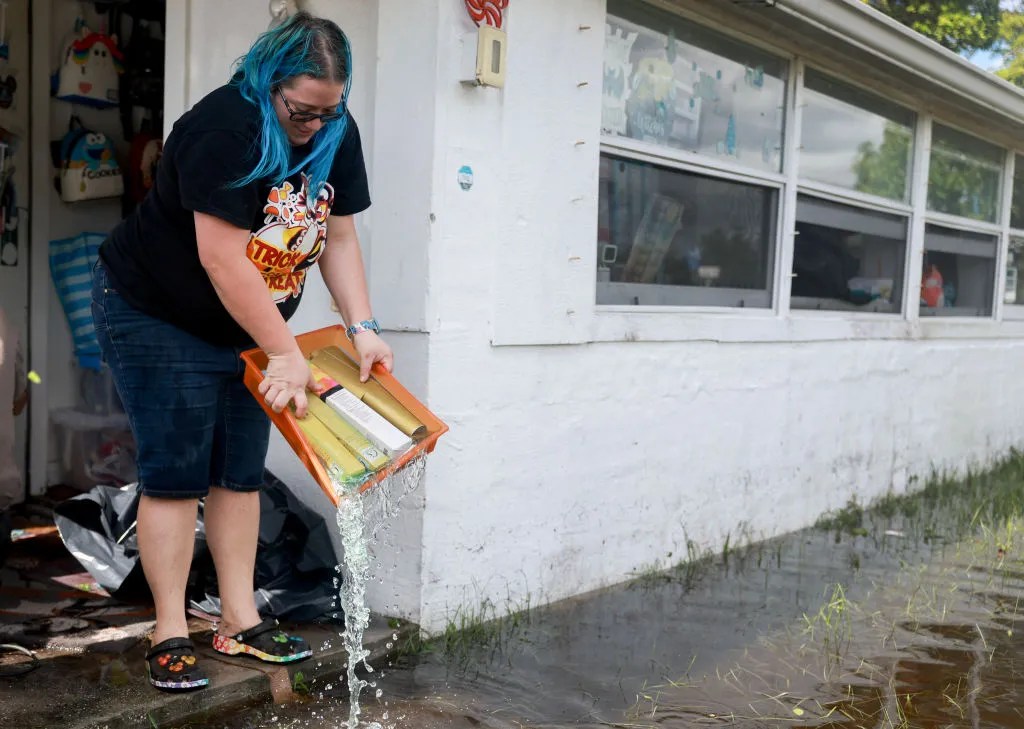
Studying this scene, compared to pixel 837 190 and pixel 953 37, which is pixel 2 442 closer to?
pixel 837 190

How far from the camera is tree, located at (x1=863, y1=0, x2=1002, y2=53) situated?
23906 mm

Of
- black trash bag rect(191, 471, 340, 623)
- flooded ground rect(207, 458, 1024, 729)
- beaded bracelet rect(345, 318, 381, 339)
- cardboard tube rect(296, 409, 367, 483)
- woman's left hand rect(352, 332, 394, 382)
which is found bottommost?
flooded ground rect(207, 458, 1024, 729)

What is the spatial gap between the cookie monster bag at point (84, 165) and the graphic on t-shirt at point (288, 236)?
8.08 ft

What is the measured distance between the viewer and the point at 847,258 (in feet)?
21.9

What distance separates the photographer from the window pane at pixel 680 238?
484 cm

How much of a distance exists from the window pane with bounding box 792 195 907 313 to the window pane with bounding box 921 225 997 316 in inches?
23.4

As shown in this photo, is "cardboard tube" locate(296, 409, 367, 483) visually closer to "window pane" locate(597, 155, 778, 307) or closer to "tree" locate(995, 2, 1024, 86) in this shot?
"window pane" locate(597, 155, 778, 307)

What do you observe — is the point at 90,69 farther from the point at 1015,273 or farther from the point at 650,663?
the point at 1015,273

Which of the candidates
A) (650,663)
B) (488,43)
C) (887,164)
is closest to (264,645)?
(650,663)

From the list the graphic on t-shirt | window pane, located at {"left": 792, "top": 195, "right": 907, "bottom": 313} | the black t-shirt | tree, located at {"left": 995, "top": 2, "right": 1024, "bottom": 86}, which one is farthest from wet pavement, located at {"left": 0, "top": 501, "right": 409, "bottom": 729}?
tree, located at {"left": 995, "top": 2, "right": 1024, "bottom": 86}

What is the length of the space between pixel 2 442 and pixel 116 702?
128 centimetres

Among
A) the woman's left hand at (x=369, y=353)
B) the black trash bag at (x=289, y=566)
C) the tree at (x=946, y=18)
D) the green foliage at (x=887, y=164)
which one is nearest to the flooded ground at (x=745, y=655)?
the black trash bag at (x=289, y=566)

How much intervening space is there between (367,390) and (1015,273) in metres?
8.17

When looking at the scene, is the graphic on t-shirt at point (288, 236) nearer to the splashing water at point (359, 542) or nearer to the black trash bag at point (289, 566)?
the splashing water at point (359, 542)
